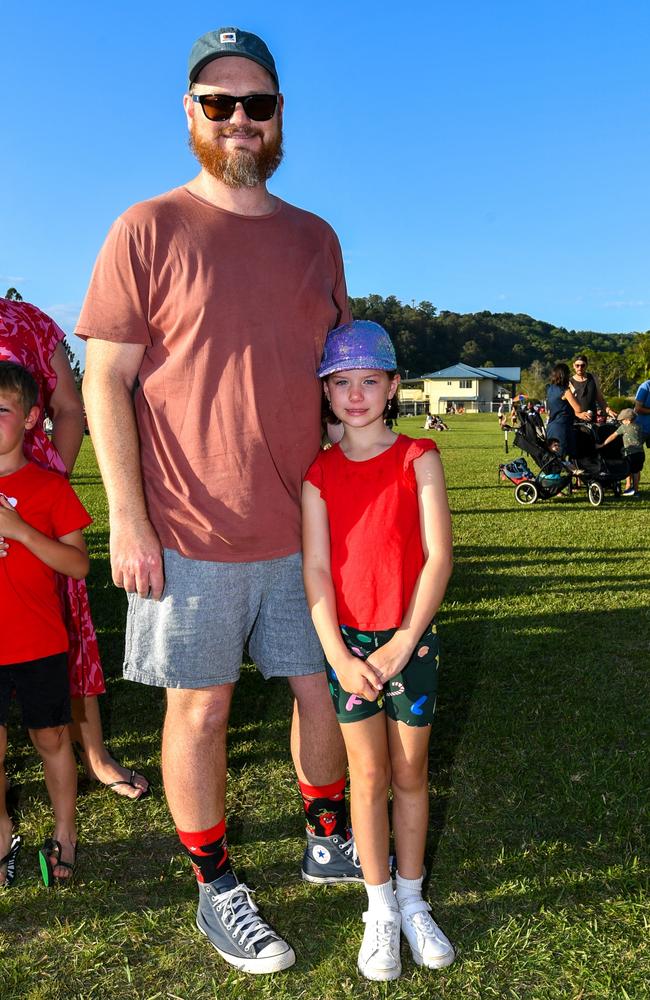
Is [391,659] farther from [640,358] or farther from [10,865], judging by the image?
[640,358]

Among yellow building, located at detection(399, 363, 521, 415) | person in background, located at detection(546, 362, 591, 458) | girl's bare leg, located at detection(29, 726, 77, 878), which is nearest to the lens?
girl's bare leg, located at detection(29, 726, 77, 878)

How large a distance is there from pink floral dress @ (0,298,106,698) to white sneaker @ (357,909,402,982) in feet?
4.18

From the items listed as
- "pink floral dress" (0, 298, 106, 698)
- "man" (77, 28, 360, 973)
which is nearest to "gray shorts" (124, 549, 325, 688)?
"man" (77, 28, 360, 973)

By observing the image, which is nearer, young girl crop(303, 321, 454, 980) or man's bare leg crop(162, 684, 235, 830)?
young girl crop(303, 321, 454, 980)

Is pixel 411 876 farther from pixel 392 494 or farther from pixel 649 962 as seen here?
pixel 392 494

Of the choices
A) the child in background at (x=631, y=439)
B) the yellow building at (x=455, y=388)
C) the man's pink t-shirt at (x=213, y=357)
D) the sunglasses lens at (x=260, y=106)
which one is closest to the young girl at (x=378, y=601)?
the man's pink t-shirt at (x=213, y=357)

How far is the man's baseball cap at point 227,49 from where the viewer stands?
2.16m

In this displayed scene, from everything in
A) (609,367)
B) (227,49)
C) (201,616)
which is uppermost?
(609,367)

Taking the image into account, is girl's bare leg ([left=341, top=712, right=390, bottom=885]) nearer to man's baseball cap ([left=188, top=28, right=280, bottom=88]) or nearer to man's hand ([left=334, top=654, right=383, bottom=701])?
man's hand ([left=334, top=654, right=383, bottom=701])

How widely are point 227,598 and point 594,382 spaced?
34.5ft

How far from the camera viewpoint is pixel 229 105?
2188mm

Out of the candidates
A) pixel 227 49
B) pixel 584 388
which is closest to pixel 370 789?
pixel 227 49

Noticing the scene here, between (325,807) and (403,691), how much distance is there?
65 cm

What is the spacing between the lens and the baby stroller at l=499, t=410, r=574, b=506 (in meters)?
11.3
